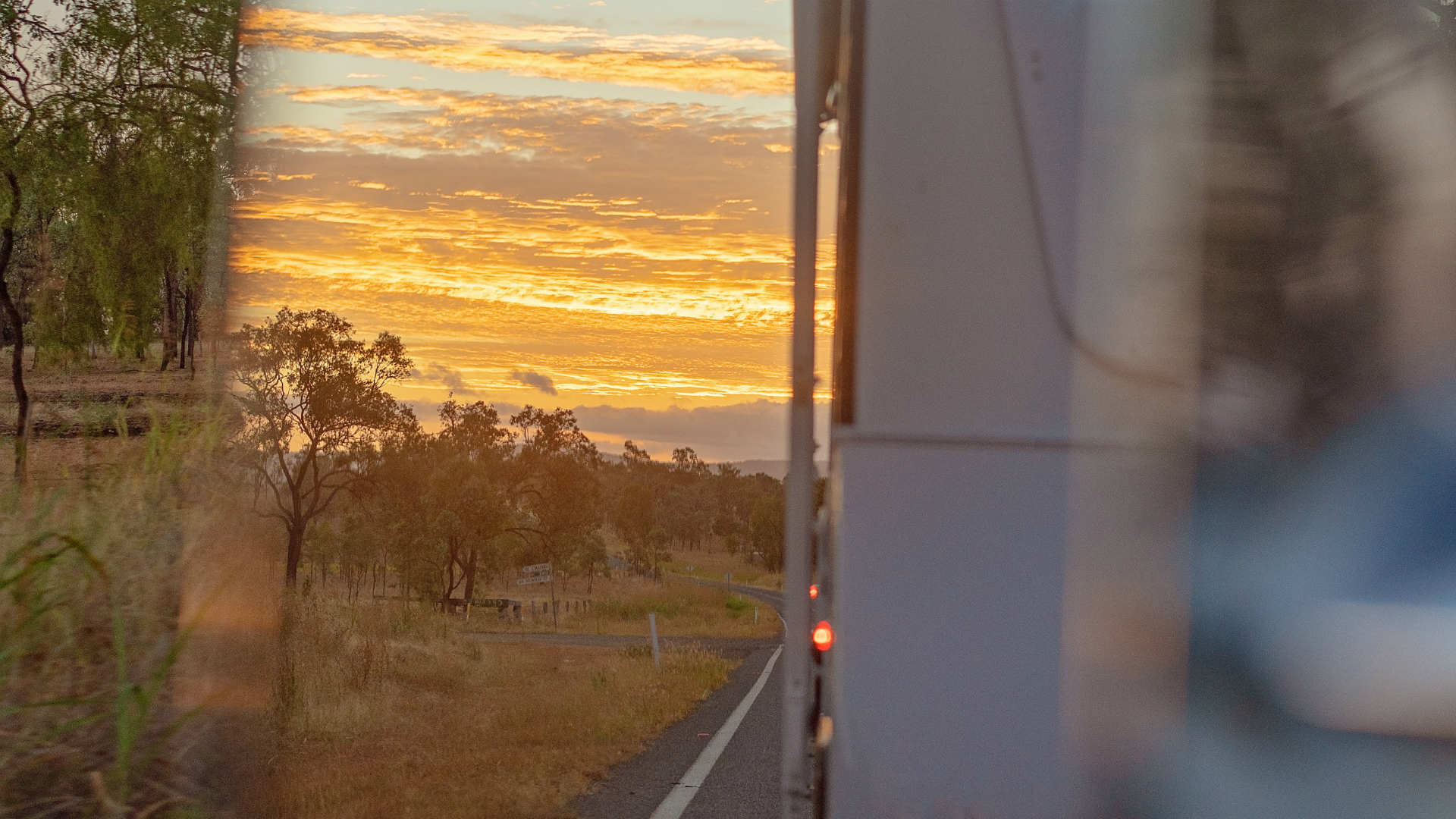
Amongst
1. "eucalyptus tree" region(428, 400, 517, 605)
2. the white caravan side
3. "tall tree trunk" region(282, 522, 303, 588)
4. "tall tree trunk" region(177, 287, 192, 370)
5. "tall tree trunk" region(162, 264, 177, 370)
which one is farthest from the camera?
"eucalyptus tree" region(428, 400, 517, 605)

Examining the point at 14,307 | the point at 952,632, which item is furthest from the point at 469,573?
the point at 952,632

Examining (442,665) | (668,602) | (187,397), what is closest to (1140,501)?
(187,397)

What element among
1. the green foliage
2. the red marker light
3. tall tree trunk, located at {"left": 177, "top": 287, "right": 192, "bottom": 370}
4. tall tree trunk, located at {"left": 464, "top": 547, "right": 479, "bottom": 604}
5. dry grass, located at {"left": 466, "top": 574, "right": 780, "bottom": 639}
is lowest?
dry grass, located at {"left": 466, "top": 574, "right": 780, "bottom": 639}

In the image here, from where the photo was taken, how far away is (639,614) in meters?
48.0

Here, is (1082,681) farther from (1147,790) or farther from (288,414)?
(288,414)

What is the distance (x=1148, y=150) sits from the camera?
1868 millimetres

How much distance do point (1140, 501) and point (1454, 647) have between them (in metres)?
0.46

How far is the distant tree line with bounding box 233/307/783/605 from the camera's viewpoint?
15390mm

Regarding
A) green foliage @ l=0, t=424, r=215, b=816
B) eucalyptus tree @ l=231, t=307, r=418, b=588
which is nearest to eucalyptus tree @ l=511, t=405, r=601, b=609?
eucalyptus tree @ l=231, t=307, r=418, b=588

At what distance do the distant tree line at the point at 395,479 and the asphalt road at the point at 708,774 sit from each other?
73.4 inches

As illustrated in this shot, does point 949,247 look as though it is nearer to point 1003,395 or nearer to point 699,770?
point 1003,395

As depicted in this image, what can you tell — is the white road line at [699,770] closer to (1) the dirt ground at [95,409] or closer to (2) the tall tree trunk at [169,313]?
(1) the dirt ground at [95,409]

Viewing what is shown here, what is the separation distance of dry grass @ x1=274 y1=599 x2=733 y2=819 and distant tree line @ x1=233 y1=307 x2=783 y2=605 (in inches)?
61.2

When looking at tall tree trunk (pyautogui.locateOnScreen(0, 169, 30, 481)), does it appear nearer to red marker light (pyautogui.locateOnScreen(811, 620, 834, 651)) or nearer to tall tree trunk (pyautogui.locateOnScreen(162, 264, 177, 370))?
tall tree trunk (pyautogui.locateOnScreen(162, 264, 177, 370))
